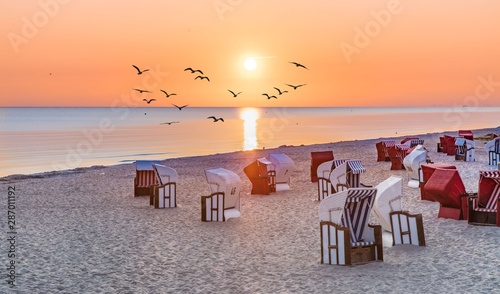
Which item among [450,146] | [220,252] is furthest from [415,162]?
[450,146]

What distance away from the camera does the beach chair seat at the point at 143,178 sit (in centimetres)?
2247

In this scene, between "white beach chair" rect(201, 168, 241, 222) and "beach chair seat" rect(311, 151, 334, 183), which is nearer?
"white beach chair" rect(201, 168, 241, 222)

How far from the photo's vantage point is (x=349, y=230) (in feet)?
38.5

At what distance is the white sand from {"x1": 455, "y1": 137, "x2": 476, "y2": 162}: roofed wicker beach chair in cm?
1175

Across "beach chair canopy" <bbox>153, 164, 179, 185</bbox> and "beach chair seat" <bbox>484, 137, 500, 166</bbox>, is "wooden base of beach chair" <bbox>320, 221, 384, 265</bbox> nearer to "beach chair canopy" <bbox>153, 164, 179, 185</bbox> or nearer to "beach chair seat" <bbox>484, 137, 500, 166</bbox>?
"beach chair canopy" <bbox>153, 164, 179, 185</bbox>

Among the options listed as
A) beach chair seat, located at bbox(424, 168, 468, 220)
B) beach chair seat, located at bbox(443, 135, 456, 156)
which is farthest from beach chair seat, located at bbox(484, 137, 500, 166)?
beach chair seat, located at bbox(424, 168, 468, 220)

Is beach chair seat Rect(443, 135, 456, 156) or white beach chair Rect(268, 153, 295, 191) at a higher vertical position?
beach chair seat Rect(443, 135, 456, 156)

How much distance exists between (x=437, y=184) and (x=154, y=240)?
7.94 m

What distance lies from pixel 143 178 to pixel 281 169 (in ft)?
18.0

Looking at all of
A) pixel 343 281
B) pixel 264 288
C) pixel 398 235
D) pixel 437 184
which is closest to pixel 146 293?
pixel 264 288

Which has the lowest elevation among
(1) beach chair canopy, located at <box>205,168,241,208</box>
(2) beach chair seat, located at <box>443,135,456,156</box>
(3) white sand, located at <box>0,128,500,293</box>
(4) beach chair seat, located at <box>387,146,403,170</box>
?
(3) white sand, located at <box>0,128,500,293</box>

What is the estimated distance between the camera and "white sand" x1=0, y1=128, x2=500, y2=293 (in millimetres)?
10602

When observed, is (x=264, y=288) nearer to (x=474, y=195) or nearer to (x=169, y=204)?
(x=474, y=195)

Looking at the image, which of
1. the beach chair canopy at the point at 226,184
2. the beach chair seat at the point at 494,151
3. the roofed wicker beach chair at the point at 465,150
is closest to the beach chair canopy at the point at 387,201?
the beach chair canopy at the point at 226,184
